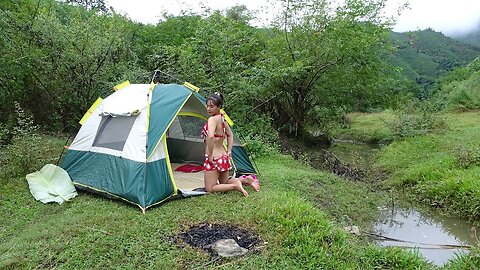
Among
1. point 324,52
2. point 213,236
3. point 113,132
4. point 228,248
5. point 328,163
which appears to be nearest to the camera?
point 228,248

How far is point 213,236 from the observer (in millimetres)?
4402

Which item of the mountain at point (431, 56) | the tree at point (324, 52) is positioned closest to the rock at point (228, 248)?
the tree at point (324, 52)

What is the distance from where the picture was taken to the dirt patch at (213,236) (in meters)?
4.23

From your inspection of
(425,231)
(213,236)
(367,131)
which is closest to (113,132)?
(213,236)

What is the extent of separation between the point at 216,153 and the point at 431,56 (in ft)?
136

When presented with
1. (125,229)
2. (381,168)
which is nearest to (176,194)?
(125,229)

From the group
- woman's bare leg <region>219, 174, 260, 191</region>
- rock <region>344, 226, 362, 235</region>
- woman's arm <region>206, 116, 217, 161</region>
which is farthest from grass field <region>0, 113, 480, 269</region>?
woman's arm <region>206, 116, 217, 161</region>

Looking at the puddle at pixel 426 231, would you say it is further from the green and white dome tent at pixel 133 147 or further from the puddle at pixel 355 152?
the puddle at pixel 355 152

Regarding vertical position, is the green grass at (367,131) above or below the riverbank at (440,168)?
below

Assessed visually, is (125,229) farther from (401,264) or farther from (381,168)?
(381,168)

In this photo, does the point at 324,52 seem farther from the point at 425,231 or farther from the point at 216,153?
the point at 216,153

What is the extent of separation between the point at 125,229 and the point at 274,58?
7.77m

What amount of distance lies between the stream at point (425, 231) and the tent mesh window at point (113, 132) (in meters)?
3.87

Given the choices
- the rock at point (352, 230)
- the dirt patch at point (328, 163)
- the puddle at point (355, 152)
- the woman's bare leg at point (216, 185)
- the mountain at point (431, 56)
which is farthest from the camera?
the mountain at point (431, 56)
